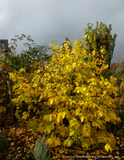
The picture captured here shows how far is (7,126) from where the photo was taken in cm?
368

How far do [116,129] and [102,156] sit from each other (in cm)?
179

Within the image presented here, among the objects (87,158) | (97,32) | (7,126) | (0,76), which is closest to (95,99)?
(87,158)

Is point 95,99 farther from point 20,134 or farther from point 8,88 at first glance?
point 8,88

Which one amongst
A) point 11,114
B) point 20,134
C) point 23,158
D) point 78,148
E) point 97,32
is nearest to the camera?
point 23,158

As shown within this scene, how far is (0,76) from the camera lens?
4.03 m

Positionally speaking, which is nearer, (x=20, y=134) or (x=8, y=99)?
(x=20, y=134)

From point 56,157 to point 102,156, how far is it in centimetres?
105

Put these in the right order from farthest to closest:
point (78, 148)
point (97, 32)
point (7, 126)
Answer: point (97, 32)
point (7, 126)
point (78, 148)

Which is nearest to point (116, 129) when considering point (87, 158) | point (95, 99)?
point (87, 158)

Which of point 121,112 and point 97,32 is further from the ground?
point 97,32

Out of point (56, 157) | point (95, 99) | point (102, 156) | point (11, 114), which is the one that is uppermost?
point (95, 99)

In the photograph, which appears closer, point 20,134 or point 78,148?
point 78,148

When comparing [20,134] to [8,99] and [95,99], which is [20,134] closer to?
[8,99]

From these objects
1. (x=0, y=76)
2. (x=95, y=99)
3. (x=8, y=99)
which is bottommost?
(x=95, y=99)
